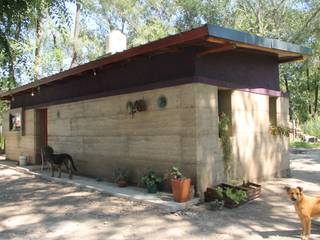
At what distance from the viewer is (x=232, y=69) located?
7.66 m

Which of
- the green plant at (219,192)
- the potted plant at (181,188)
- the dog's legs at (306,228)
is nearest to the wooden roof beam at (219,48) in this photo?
the potted plant at (181,188)

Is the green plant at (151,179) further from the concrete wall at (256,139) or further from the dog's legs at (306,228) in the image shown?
the dog's legs at (306,228)

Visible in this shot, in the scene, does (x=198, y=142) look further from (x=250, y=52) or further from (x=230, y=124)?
(x=250, y=52)

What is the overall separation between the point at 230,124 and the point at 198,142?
132 cm

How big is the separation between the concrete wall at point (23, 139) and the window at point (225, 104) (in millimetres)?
7208

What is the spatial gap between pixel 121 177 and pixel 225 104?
2.65 meters

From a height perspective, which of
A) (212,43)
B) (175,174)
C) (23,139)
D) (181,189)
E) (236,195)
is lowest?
(236,195)

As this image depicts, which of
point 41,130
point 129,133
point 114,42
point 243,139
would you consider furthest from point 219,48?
point 41,130

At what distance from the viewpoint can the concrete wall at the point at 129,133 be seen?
686 centimetres

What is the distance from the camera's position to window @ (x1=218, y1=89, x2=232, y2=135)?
25.2 ft

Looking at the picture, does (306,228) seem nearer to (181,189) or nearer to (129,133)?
(181,189)

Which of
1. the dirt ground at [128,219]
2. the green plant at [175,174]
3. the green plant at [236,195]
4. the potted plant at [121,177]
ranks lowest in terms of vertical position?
the dirt ground at [128,219]

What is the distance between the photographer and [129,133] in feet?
26.8

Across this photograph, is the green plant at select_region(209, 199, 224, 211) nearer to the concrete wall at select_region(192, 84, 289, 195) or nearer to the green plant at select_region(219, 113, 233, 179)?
the concrete wall at select_region(192, 84, 289, 195)
